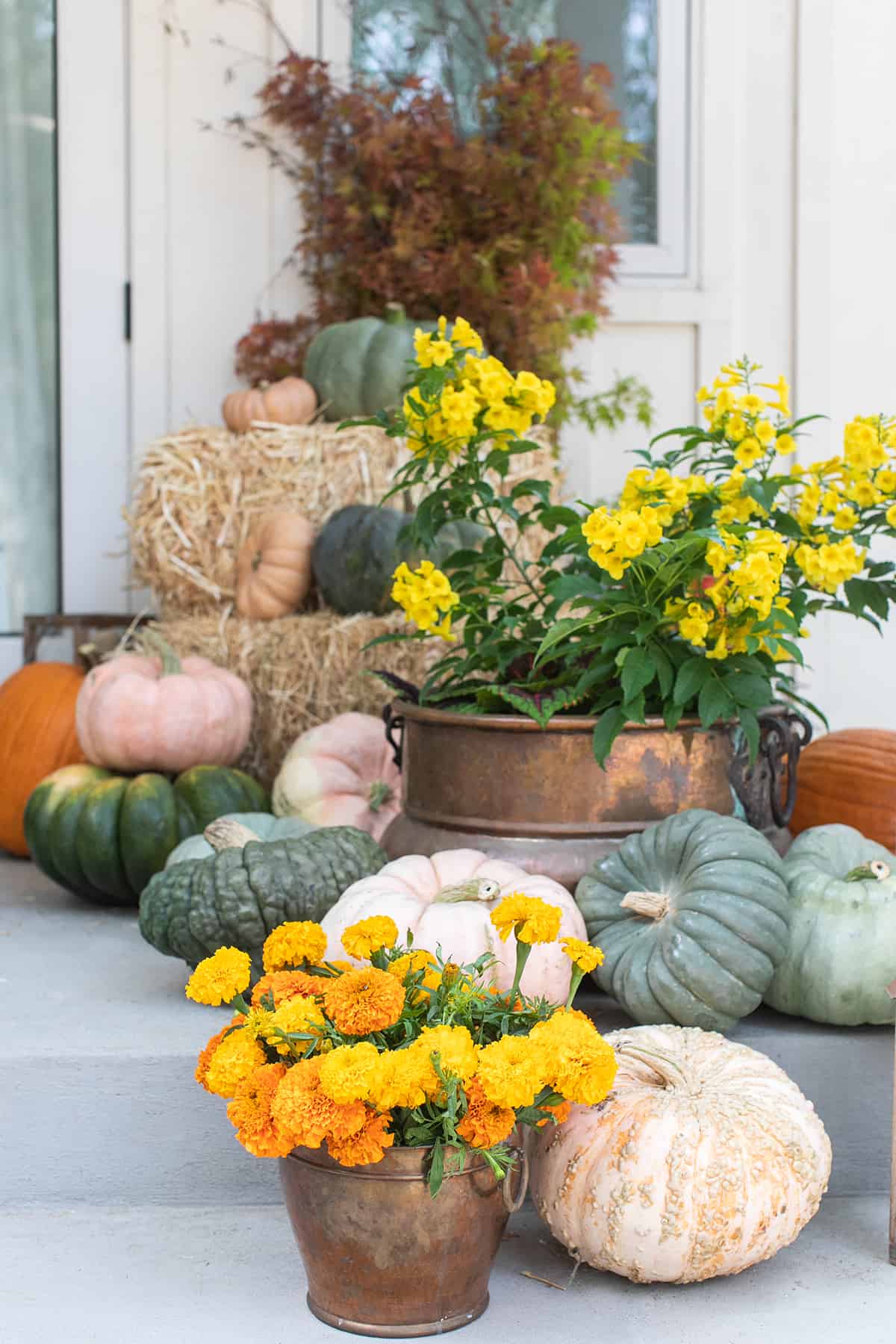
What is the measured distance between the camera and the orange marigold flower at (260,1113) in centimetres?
125

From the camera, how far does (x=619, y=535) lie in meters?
1.67

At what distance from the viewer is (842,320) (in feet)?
11.5

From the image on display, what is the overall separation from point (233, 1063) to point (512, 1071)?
0.25m

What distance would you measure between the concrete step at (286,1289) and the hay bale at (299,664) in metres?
1.31

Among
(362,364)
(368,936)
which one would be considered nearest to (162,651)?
(362,364)

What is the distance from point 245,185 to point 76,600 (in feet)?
3.50

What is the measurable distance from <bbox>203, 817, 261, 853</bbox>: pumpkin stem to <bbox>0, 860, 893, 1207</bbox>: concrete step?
0.26m

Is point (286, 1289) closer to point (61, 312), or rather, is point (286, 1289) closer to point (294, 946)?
point (294, 946)

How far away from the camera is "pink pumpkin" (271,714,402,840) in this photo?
2424 millimetres

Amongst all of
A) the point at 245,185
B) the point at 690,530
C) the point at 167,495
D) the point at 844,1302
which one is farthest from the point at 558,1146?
the point at 245,185

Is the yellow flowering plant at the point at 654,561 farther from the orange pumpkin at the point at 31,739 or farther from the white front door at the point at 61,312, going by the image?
the white front door at the point at 61,312

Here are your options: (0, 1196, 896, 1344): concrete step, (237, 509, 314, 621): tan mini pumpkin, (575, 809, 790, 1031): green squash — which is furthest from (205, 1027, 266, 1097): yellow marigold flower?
(237, 509, 314, 621): tan mini pumpkin

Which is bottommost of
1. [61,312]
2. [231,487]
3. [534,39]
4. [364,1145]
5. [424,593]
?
[364,1145]

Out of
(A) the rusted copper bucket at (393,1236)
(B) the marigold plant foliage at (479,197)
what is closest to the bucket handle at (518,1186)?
(A) the rusted copper bucket at (393,1236)
